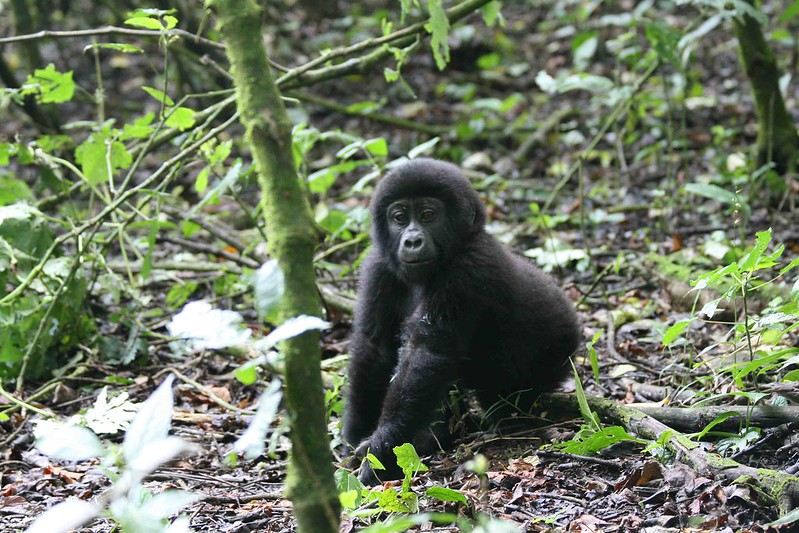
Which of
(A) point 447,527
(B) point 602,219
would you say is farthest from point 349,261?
(A) point 447,527

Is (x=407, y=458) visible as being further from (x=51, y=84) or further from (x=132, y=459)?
(x=51, y=84)

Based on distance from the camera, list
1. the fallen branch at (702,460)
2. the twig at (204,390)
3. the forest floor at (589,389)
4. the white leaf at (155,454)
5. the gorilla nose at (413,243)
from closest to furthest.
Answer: the white leaf at (155,454)
the fallen branch at (702,460)
the forest floor at (589,389)
the gorilla nose at (413,243)
the twig at (204,390)

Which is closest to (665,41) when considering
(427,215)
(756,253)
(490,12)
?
(490,12)

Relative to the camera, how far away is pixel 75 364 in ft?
17.2

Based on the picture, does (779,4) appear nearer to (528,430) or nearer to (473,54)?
(473,54)

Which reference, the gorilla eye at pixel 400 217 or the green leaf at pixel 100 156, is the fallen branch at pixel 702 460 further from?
the green leaf at pixel 100 156

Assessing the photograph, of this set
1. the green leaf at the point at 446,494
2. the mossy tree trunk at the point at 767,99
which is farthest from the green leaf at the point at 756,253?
the mossy tree trunk at the point at 767,99

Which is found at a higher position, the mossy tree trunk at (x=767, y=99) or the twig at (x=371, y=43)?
the twig at (x=371, y=43)

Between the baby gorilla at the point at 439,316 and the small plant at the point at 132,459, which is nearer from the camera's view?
the small plant at the point at 132,459

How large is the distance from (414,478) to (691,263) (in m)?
3.25

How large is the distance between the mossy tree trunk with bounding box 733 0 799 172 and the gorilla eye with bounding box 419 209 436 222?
11.4 feet

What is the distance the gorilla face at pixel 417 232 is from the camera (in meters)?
4.54

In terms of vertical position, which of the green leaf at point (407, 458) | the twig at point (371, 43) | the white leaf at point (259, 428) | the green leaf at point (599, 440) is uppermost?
the twig at point (371, 43)

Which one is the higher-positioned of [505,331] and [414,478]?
[505,331]
